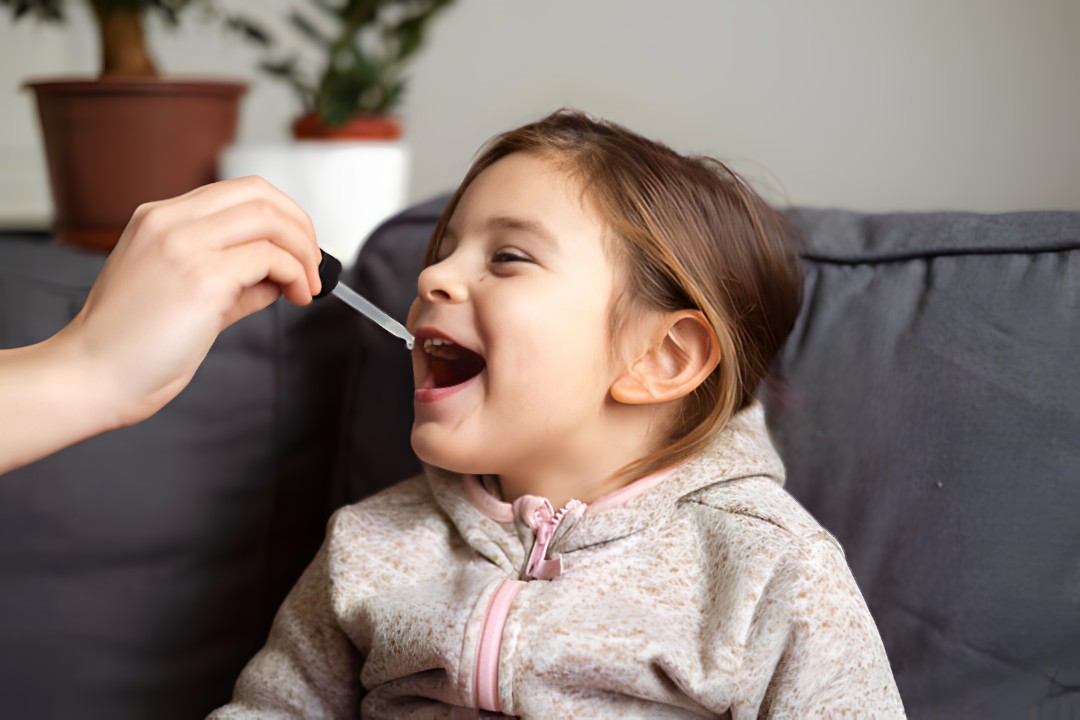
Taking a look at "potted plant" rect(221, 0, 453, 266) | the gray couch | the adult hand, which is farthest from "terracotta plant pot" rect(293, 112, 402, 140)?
the adult hand

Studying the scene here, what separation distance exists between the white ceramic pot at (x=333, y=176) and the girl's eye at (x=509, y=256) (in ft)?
2.38

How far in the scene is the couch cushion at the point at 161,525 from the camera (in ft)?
3.40

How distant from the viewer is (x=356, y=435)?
1184 mm

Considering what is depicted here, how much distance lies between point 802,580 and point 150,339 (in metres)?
0.48

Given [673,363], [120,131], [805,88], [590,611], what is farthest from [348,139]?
[590,611]

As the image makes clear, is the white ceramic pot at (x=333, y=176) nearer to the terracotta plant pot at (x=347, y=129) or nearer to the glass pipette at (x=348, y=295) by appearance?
the terracotta plant pot at (x=347, y=129)

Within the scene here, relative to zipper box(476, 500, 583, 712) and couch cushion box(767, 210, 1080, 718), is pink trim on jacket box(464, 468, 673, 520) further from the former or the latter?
couch cushion box(767, 210, 1080, 718)

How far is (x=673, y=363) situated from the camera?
0.92m

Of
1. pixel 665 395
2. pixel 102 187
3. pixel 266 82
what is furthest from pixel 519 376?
pixel 266 82

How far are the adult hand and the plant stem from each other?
104 centimetres

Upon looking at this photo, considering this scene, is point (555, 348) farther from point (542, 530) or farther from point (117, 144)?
point (117, 144)

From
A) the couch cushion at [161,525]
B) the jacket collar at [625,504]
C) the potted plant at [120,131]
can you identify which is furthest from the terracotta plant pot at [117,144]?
the jacket collar at [625,504]

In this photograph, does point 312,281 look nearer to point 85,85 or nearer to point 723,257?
point 723,257

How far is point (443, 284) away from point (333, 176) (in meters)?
0.81
